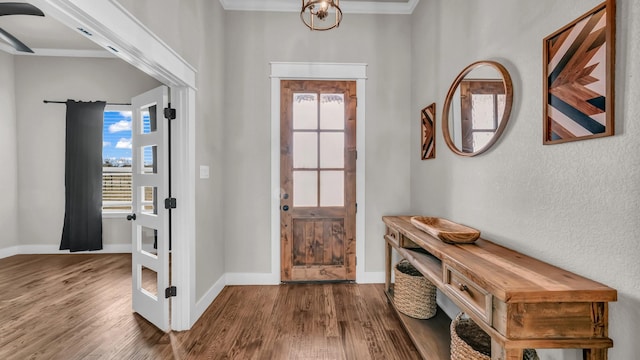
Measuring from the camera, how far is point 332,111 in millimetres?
3004

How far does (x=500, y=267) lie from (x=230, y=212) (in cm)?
258

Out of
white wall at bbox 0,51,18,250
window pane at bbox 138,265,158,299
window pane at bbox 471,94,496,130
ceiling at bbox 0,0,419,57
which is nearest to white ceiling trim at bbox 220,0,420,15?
ceiling at bbox 0,0,419,57

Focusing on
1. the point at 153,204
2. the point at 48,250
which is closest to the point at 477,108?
the point at 153,204

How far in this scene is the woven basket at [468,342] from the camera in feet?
4.30

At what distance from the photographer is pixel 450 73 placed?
219 centimetres

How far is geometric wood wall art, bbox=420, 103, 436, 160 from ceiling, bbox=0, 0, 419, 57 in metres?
1.32

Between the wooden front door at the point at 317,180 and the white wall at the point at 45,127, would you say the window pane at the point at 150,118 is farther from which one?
the white wall at the point at 45,127

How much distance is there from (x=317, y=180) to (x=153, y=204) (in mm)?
1637

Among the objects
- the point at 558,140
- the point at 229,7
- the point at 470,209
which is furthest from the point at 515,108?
the point at 229,7

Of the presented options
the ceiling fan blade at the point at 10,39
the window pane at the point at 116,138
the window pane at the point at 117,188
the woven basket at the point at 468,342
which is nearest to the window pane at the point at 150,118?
the ceiling fan blade at the point at 10,39

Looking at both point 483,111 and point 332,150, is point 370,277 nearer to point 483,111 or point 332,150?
point 332,150

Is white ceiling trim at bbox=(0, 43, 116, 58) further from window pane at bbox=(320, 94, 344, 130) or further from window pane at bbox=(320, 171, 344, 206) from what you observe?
window pane at bbox=(320, 171, 344, 206)

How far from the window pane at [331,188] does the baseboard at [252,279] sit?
102 centimetres

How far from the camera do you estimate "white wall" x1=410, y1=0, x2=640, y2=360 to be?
3.08 ft
